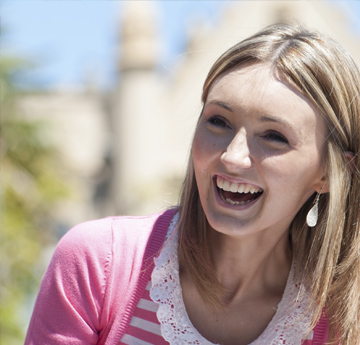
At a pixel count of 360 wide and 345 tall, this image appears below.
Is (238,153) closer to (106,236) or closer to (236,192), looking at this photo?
(236,192)

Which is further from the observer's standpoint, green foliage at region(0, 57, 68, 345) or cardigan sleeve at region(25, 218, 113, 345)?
green foliage at region(0, 57, 68, 345)

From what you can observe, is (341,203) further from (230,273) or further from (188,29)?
(188,29)

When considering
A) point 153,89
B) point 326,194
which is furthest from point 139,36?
point 326,194

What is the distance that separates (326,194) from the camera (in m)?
2.77

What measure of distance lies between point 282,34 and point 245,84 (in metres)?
0.32

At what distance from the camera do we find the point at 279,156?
96.8 inches

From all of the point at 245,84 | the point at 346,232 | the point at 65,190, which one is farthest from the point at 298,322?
the point at 65,190

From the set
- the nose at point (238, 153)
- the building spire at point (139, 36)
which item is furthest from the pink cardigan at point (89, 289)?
the building spire at point (139, 36)

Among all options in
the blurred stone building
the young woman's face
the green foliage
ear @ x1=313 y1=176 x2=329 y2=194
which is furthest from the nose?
the blurred stone building

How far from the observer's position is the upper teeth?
2.47m

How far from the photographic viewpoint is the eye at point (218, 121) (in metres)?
2.51

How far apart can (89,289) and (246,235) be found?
2.05ft

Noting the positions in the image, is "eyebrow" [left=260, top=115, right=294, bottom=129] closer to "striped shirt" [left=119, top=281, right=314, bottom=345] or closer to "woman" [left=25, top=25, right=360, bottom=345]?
"woman" [left=25, top=25, right=360, bottom=345]

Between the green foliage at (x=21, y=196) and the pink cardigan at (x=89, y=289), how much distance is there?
5.55 metres
